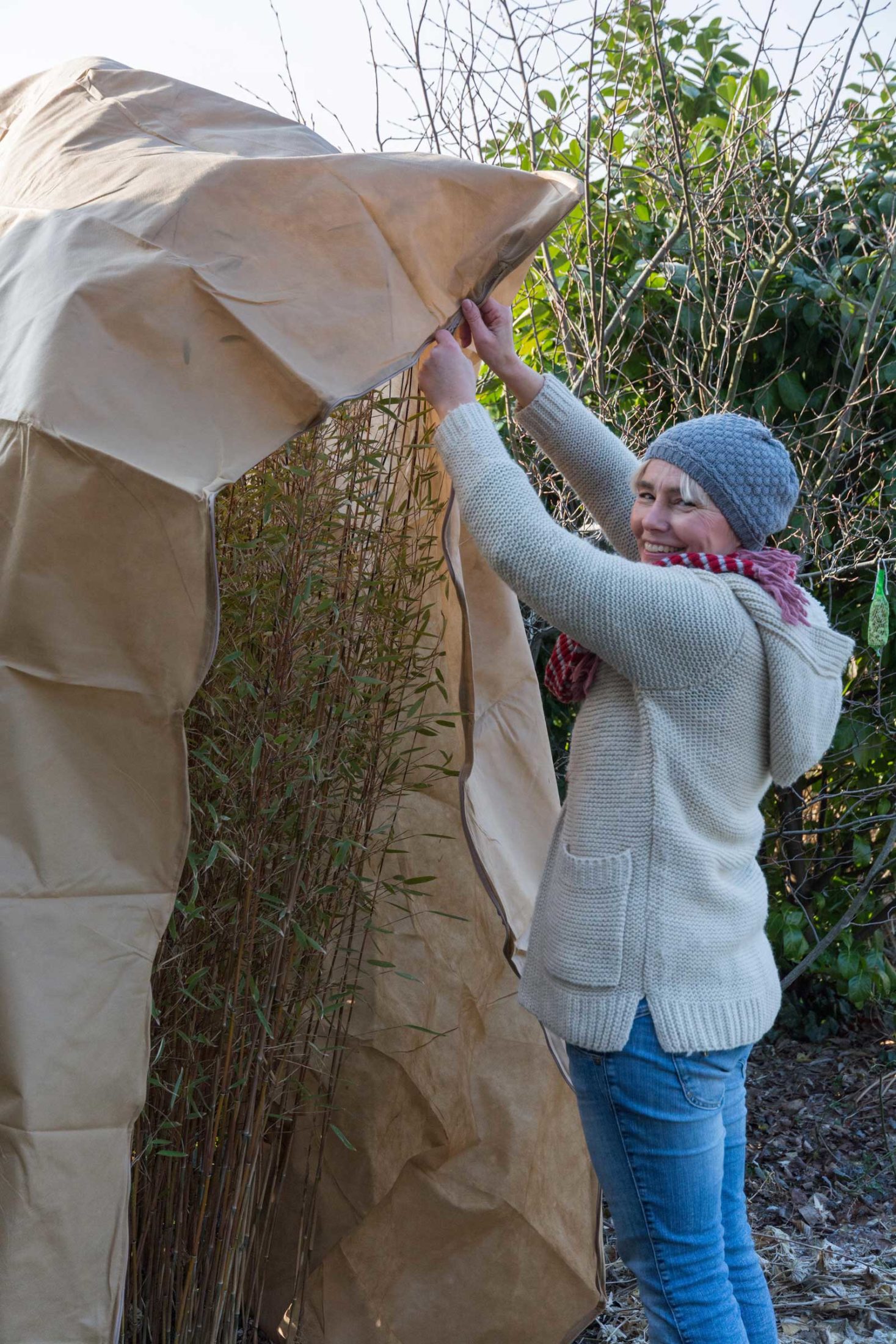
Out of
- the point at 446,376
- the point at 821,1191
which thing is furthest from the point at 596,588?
the point at 821,1191

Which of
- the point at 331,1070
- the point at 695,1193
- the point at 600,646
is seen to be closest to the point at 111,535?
the point at 600,646

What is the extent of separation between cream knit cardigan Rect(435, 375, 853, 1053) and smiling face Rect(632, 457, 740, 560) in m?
0.07

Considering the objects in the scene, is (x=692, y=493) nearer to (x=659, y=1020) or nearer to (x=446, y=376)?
(x=446, y=376)

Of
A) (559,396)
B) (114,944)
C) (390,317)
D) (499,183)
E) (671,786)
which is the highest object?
(499,183)

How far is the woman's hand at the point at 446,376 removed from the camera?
1517 millimetres

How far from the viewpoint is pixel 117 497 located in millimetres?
1213

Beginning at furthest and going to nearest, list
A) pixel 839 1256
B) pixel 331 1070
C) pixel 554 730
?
pixel 554 730
pixel 839 1256
pixel 331 1070

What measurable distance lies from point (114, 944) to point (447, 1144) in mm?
1018

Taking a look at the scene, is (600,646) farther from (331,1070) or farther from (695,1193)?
(331,1070)

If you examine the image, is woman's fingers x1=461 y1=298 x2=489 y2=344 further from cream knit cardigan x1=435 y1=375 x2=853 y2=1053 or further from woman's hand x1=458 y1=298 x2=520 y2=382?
cream knit cardigan x1=435 y1=375 x2=853 y2=1053

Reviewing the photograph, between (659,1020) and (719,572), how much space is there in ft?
1.80

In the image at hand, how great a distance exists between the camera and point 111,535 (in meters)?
1.23

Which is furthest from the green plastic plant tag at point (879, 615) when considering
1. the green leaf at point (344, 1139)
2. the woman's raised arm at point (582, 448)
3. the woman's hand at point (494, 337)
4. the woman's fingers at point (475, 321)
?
the green leaf at point (344, 1139)

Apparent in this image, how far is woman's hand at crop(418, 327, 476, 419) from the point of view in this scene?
4.98 ft
